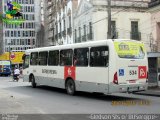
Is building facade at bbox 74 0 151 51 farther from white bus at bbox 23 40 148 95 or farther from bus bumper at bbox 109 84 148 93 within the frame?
bus bumper at bbox 109 84 148 93

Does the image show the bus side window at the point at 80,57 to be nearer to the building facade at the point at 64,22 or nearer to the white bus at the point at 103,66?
the white bus at the point at 103,66

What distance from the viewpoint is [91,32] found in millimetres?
45344

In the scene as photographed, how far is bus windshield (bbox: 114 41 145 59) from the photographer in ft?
56.7

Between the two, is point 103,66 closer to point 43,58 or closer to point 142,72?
point 142,72

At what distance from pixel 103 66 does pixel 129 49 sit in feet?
5.00

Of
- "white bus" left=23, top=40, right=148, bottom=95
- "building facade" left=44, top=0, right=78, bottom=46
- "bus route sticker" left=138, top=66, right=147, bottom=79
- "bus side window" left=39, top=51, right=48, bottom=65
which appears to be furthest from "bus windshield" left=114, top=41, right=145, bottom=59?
"building facade" left=44, top=0, right=78, bottom=46

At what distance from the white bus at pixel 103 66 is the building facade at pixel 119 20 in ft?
76.6

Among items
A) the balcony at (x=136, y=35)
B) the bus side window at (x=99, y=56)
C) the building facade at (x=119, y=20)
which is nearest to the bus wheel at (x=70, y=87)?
the bus side window at (x=99, y=56)

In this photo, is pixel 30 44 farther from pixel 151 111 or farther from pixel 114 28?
pixel 151 111

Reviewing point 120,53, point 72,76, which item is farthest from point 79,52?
point 120,53

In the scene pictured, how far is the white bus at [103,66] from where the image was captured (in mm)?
17062

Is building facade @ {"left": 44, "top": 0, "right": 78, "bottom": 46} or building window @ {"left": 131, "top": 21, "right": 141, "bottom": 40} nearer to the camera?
building window @ {"left": 131, "top": 21, "right": 141, "bottom": 40}

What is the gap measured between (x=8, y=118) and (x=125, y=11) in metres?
36.0

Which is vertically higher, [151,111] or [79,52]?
[79,52]
